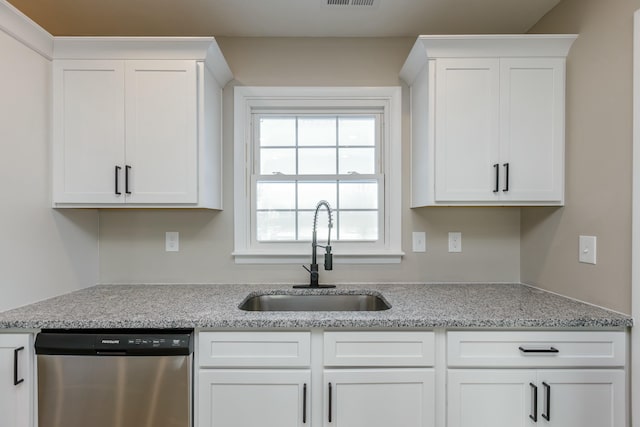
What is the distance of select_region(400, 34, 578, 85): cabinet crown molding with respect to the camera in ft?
5.91

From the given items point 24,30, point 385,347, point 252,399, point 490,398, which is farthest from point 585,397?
point 24,30

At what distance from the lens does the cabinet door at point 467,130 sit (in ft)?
5.99

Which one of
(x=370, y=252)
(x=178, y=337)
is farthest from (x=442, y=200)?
(x=178, y=337)

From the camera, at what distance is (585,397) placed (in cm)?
149

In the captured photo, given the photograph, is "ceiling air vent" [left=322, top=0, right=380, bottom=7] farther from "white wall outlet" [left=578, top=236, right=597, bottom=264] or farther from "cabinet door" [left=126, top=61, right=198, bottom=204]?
"white wall outlet" [left=578, top=236, right=597, bottom=264]

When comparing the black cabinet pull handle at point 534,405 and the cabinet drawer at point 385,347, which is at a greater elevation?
the cabinet drawer at point 385,347

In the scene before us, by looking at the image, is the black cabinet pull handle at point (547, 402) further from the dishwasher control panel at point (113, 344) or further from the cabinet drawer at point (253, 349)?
the dishwasher control panel at point (113, 344)

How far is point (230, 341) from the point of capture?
150 centimetres

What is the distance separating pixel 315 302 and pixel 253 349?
2.10 feet

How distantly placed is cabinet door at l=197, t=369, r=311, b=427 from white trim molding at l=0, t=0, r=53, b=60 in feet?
5.78

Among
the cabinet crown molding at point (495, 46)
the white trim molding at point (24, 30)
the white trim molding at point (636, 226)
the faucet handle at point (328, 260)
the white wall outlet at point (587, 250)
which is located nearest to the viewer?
the white trim molding at point (636, 226)

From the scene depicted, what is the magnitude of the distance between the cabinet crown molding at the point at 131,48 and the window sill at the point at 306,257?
1159mm

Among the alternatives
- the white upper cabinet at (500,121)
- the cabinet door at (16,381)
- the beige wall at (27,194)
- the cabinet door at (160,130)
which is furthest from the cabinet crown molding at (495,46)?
the cabinet door at (16,381)

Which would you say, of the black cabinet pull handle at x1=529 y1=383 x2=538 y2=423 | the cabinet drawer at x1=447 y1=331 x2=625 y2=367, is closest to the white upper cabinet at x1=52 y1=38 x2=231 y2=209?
the cabinet drawer at x1=447 y1=331 x2=625 y2=367
